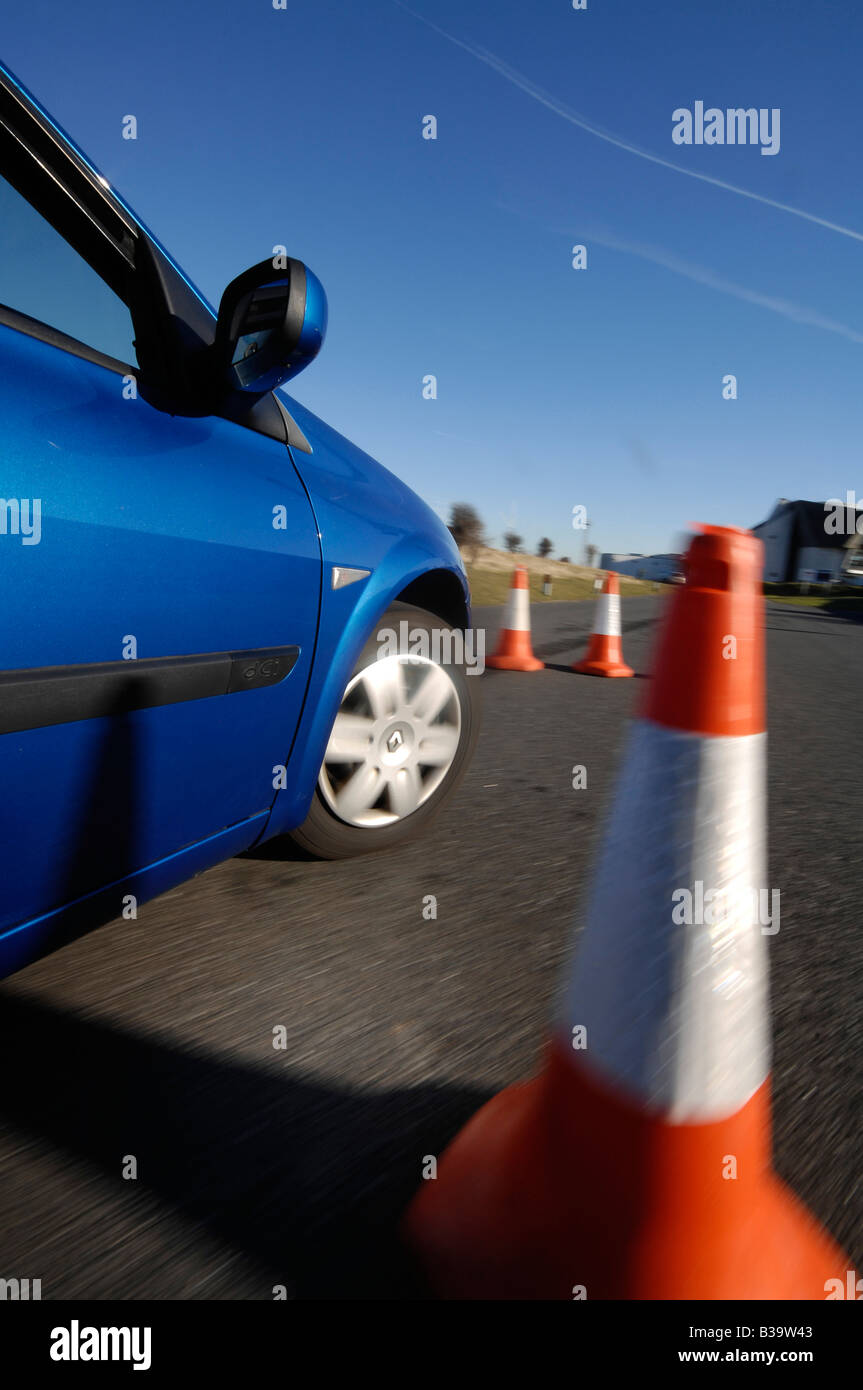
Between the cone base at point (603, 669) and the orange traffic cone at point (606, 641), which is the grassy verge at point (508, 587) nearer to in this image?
the orange traffic cone at point (606, 641)

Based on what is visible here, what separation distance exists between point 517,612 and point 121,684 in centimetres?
676

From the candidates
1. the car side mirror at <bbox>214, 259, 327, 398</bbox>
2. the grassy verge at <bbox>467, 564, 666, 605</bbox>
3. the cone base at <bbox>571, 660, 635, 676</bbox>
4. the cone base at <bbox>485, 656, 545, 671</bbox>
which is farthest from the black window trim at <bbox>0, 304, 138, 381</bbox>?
the grassy verge at <bbox>467, 564, 666, 605</bbox>

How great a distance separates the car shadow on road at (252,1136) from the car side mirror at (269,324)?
1461mm

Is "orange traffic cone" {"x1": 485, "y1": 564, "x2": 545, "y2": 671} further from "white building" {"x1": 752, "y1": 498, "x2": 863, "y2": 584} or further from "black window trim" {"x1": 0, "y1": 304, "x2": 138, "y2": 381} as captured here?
"white building" {"x1": 752, "y1": 498, "x2": 863, "y2": 584}

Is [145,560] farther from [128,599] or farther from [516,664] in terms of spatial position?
[516,664]

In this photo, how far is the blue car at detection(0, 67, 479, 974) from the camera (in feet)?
4.72

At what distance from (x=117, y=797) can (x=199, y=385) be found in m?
0.91

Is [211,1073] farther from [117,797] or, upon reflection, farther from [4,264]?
[4,264]

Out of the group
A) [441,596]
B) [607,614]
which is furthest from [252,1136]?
[607,614]

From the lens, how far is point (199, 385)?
1.89 m

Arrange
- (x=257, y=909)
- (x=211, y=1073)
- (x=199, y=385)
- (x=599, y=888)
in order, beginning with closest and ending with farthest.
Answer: (x=599, y=888), (x=211, y=1073), (x=199, y=385), (x=257, y=909)

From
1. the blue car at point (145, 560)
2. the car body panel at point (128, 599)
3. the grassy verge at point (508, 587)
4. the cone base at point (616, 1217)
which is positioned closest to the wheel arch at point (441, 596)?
the blue car at point (145, 560)
